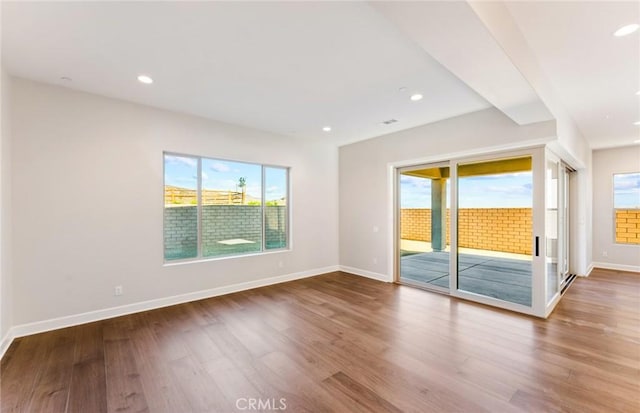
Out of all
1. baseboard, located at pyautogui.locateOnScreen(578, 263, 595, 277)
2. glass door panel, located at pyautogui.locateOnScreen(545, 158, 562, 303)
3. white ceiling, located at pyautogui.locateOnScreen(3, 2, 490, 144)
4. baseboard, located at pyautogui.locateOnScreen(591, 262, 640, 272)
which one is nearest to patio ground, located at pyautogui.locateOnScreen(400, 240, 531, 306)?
glass door panel, located at pyautogui.locateOnScreen(545, 158, 562, 303)

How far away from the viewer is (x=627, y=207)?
241 inches

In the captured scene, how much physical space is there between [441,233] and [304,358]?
137 inches

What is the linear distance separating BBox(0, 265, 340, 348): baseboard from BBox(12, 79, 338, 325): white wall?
0.07 meters

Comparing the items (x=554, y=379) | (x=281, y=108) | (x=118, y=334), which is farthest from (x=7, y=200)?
Result: (x=554, y=379)

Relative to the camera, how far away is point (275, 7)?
6.45ft

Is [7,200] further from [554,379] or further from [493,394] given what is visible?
[554,379]

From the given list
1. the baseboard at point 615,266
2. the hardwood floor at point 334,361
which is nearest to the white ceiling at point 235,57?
the hardwood floor at point 334,361

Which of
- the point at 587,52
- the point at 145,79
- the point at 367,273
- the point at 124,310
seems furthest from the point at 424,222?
the point at 124,310

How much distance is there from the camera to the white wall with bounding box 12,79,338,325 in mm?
3096

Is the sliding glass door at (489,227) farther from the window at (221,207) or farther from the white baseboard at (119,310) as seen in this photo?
the white baseboard at (119,310)

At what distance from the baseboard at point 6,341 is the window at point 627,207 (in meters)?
10.8

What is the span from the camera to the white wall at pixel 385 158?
383 centimetres

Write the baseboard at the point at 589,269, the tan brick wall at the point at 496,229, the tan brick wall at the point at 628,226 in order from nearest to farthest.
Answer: the tan brick wall at the point at 496,229
the baseboard at the point at 589,269
the tan brick wall at the point at 628,226

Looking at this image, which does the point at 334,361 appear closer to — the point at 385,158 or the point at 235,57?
the point at 235,57
